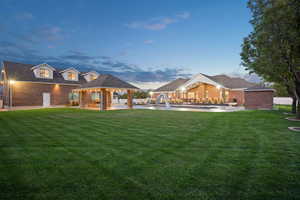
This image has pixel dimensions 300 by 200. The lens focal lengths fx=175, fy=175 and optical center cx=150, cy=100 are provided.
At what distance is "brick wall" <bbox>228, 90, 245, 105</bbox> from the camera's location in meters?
27.6

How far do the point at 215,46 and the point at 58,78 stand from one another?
1067 inches

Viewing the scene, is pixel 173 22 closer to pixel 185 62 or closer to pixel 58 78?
pixel 185 62

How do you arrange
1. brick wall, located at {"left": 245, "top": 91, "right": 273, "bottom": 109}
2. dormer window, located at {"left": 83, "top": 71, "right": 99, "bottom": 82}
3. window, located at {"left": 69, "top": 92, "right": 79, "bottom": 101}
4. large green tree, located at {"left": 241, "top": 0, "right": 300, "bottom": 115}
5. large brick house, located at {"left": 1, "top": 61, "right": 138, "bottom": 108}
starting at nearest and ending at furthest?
large green tree, located at {"left": 241, "top": 0, "right": 300, "bottom": 115} → brick wall, located at {"left": 245, "top": 91, "right": 273, "bottom": 109} → large brick house, located at {"left": 1, "top": 61, "right": 138, "bottom": 108} → window, located at {"left": 69, "top": 92, "right": 79, "bottom": 101} → dormer window, located at {"left": 83, "top": 71, "right": 99, "bottom": 82}

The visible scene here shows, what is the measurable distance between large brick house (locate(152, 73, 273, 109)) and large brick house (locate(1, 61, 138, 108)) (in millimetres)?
11201

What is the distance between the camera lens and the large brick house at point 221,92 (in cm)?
2195

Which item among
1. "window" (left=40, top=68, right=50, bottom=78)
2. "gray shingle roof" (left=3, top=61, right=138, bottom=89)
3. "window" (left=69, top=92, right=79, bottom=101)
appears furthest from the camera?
"window" (left=69, top=92, right=79, bottom=101)

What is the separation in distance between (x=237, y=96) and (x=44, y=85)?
29763mm

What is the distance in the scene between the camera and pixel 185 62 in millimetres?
39781

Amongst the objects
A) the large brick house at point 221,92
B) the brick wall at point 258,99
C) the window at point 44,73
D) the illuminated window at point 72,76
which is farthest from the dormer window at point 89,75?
the brick wall at point 258,99

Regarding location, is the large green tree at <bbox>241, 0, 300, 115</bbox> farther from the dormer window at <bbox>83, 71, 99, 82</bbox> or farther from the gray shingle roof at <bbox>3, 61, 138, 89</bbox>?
the dormer window at <bbox>83, 71, 99, 82</bbox>

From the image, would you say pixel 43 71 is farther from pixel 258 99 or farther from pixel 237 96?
pixel 258 99

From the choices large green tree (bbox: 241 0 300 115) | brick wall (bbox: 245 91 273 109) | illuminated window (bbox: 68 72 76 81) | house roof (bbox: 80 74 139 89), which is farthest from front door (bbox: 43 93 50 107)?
brick wall (bbox: 245 91 273 109)

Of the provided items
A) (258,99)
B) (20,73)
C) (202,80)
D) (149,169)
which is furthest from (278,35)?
(20,73)

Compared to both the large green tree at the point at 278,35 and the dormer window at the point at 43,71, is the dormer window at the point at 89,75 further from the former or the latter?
the large green tree at the point at 278,35
